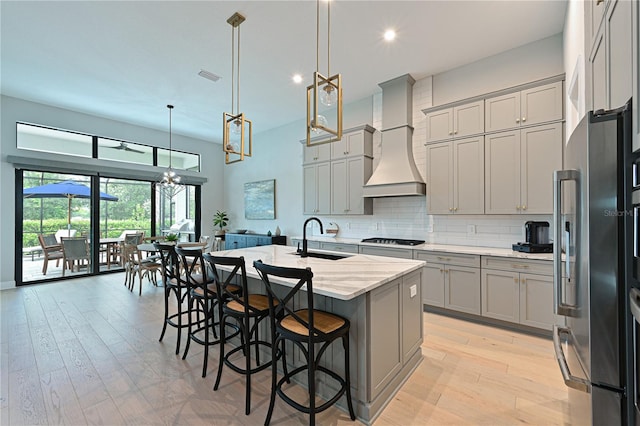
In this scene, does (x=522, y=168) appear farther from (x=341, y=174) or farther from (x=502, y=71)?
(x=341, y=174)

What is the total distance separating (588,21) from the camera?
1767 millimetres

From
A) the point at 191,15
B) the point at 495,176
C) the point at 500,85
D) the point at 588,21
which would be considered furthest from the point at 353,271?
the point at 500,85

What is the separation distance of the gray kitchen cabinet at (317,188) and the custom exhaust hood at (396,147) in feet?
2.96

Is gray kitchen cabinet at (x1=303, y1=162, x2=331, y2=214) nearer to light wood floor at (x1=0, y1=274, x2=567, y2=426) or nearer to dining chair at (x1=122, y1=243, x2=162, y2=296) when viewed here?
light wood floor at (x1=0, y1=274, x2=567, y2=426)

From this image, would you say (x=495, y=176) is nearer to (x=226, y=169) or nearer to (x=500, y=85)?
(x=500, y=85)

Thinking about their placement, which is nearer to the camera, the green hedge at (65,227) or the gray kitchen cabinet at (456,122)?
the gray kitchen cabinet at (456,122)

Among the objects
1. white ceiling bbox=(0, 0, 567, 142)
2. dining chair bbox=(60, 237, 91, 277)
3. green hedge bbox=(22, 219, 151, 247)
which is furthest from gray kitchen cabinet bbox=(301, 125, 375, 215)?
dining chair bbox=(60, 237, 91, 277)

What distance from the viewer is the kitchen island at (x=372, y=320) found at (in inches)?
71.5

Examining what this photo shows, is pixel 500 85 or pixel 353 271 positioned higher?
pixel 500 85

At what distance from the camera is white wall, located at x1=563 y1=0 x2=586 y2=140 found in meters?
2.16

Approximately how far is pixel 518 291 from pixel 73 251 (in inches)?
290

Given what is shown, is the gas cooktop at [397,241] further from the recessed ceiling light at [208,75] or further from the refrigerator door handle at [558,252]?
the recessed ceiling light at [208,75]

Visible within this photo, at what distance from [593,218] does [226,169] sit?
7.94m

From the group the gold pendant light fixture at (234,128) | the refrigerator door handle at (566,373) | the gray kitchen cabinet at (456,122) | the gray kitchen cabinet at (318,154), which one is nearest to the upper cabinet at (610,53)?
the refrigerator door handle at (566,373)
